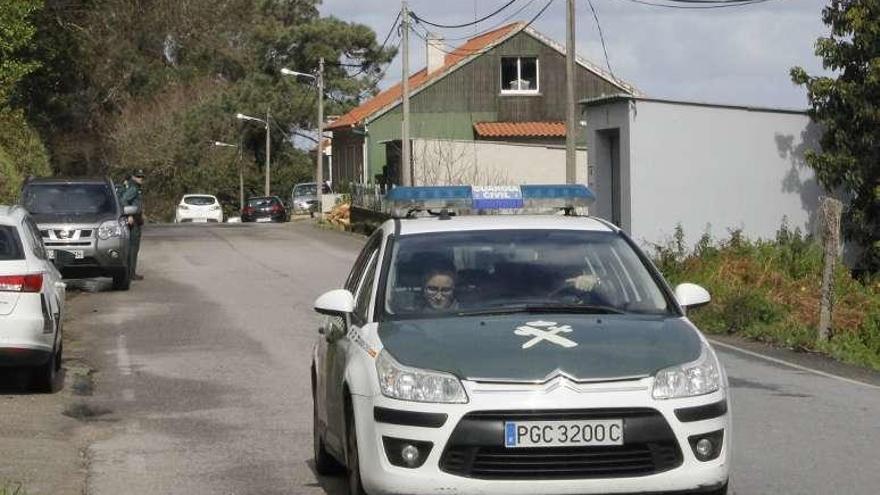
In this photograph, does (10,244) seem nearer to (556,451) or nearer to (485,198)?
(485,198)

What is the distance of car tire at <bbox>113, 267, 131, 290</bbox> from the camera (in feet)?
83.1

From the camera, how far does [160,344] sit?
1831 cm

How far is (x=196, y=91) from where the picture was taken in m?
83.2

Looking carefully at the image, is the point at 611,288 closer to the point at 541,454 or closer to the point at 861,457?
the point at 541,454

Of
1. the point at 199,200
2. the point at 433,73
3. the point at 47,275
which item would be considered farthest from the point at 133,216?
the point at 199,200

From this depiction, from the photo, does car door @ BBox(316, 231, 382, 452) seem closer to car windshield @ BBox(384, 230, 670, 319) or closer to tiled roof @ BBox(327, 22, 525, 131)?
car windshield @ BBox(384, 230, 670, 319)

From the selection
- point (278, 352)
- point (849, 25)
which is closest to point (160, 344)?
point (278, 352)

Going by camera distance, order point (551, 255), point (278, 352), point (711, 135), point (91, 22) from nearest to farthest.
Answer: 1. point (551, 255)
2. point (278, 352)
3. point (711, 135)
4. point (91, 22)

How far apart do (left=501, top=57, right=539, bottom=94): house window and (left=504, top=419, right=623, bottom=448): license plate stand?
186ft

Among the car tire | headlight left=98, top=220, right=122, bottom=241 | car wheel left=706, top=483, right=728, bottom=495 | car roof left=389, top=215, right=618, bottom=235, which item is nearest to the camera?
car wheel left=706, top=483, right=728, bottom=495

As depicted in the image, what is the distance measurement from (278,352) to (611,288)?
9000mm

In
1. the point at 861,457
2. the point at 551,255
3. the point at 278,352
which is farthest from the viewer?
the point at 278,352

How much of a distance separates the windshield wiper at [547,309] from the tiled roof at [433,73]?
53.9 metres

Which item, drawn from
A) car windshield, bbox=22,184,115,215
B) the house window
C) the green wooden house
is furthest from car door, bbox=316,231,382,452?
the house window
